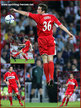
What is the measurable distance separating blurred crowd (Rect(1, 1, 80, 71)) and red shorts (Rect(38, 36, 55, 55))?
7.47 meters

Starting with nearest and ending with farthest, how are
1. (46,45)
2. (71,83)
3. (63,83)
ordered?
1. (46,45)
2. (71,83)
3. (63,83)

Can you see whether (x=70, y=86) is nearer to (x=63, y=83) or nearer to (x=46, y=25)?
(x=63, y=83)

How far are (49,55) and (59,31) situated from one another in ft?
35.6

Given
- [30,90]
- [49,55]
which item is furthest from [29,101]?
[49,55]

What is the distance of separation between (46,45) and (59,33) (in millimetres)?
10748

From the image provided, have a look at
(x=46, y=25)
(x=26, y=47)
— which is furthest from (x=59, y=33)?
(x=46, y=25)

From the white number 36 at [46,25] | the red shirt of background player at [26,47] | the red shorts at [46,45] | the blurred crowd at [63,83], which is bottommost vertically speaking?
the blurred crowd at [63,83]

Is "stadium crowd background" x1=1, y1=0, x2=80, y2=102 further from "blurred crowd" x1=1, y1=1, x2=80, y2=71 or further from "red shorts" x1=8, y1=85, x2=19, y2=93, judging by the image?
"red shorts" x1=8, y1=85, x2=19, y2=93

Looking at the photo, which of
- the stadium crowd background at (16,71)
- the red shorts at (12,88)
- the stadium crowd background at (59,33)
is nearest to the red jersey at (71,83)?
the stadium crowd background at (59,33)

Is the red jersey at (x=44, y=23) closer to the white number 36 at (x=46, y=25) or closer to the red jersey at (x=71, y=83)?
the white number 36 at (x=46, y=25)

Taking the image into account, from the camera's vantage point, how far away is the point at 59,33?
76.0 ft

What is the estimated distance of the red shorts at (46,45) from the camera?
40.7ft

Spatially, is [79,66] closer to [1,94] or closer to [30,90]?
[30,90]

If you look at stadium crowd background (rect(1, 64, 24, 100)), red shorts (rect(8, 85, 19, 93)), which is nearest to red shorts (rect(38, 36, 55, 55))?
red shorts (rect(8, 85, 19, 93))
